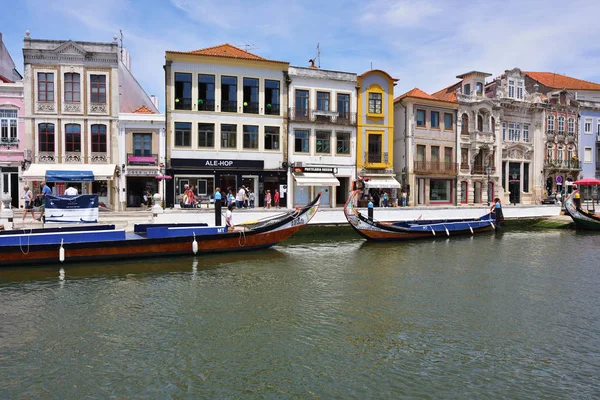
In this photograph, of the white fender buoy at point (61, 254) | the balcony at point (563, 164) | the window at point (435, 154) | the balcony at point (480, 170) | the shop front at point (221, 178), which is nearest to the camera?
the white fender buoy at point (61, 254)

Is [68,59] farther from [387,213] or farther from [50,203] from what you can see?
[387,213]

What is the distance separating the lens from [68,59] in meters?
27.2

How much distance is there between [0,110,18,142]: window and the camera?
1055 inches

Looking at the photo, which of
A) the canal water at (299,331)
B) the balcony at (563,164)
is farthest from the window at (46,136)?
the balcony at (563,164)

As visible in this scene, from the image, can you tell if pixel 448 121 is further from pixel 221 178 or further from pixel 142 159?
pixel 142 159

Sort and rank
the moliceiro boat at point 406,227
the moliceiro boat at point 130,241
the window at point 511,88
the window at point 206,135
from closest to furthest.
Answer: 1. the moliceiro boat at point 130,241
2. the moliceiro boat at point 406,227
3. the window at point 206,135
4. the window at point 511,88

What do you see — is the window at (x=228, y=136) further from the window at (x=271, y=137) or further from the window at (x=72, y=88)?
the window at (x=72, y=88)

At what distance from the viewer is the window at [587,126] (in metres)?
44.7

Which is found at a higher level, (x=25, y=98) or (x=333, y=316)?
(x=25, y=98)

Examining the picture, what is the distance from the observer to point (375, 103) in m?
34.8

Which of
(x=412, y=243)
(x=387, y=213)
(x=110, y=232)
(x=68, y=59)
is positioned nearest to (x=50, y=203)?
(x=110, y=232)

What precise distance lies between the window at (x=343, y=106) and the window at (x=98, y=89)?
55.8ft

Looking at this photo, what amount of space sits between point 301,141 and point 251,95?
16.7ft

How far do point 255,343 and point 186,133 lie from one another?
947 inches
